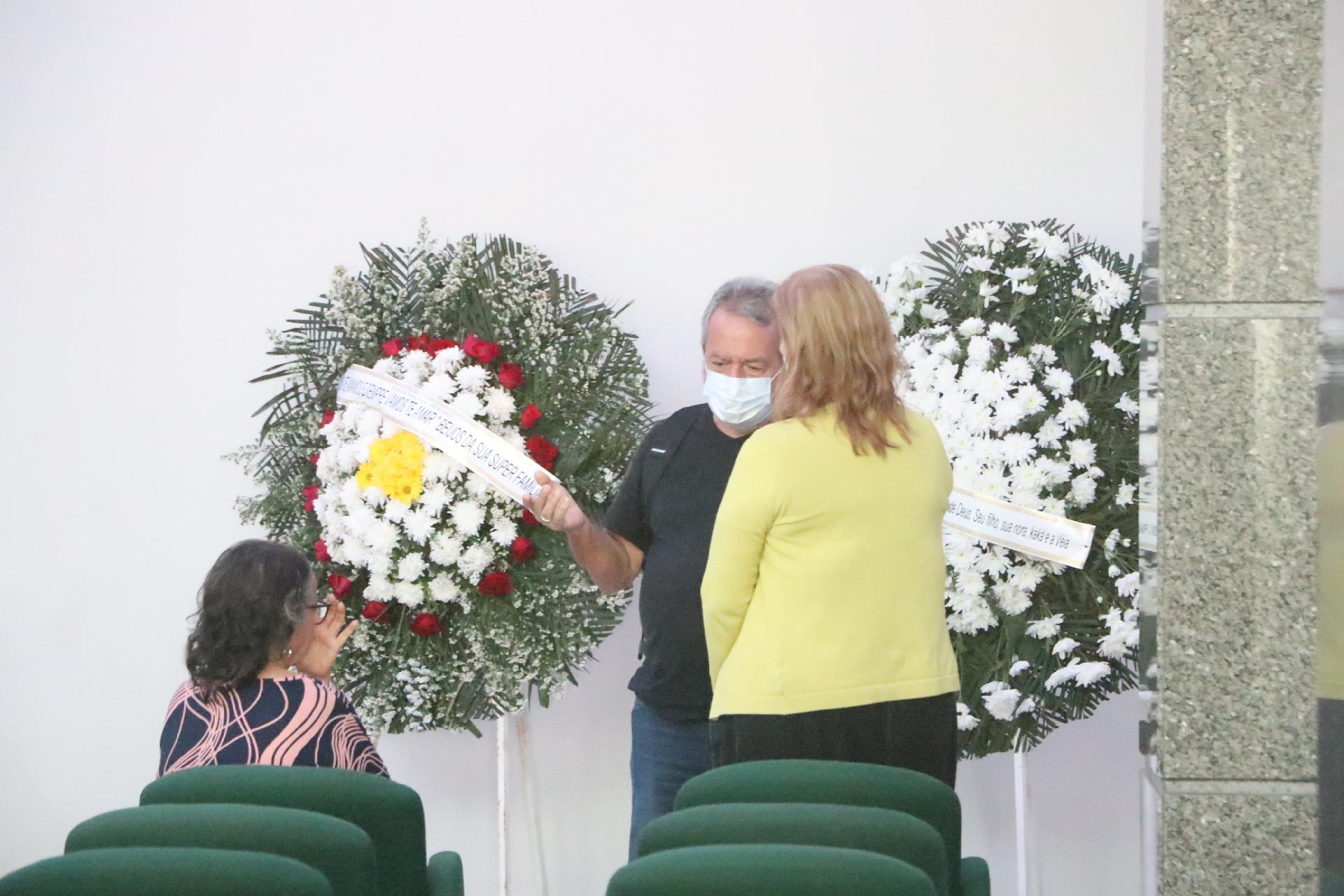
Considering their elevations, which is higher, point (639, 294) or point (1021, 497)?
point (639, 294)

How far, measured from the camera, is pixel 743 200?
3926 mm

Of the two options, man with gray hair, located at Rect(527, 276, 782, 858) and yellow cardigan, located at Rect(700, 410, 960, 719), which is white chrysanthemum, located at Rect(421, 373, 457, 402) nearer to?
man with gray hair, located at Rect(527, 276, 782, 858)

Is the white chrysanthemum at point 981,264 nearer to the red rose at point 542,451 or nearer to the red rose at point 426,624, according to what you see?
the red rose at point 542,451

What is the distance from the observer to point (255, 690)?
2.34 m

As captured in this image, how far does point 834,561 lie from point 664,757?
2.80ft

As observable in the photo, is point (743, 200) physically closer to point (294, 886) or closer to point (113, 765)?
point (113, 765)

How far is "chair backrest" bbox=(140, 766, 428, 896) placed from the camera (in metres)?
1.90

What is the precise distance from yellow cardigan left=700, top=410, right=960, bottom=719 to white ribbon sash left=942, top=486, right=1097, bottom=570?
1.04 metres

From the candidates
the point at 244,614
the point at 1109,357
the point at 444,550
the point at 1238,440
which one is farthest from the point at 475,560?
the point at 1238,440

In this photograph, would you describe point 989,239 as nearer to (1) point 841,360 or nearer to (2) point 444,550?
(1) point 841,360

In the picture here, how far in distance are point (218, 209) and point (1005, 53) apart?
228 cm

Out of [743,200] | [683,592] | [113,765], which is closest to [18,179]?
[113,765]

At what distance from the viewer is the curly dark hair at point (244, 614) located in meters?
2.35

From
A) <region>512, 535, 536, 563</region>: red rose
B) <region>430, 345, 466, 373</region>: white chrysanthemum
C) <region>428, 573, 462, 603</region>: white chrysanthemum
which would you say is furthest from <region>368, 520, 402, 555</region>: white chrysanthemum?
<region>430, 345, 466, 373</region>: white chrysanthemum
